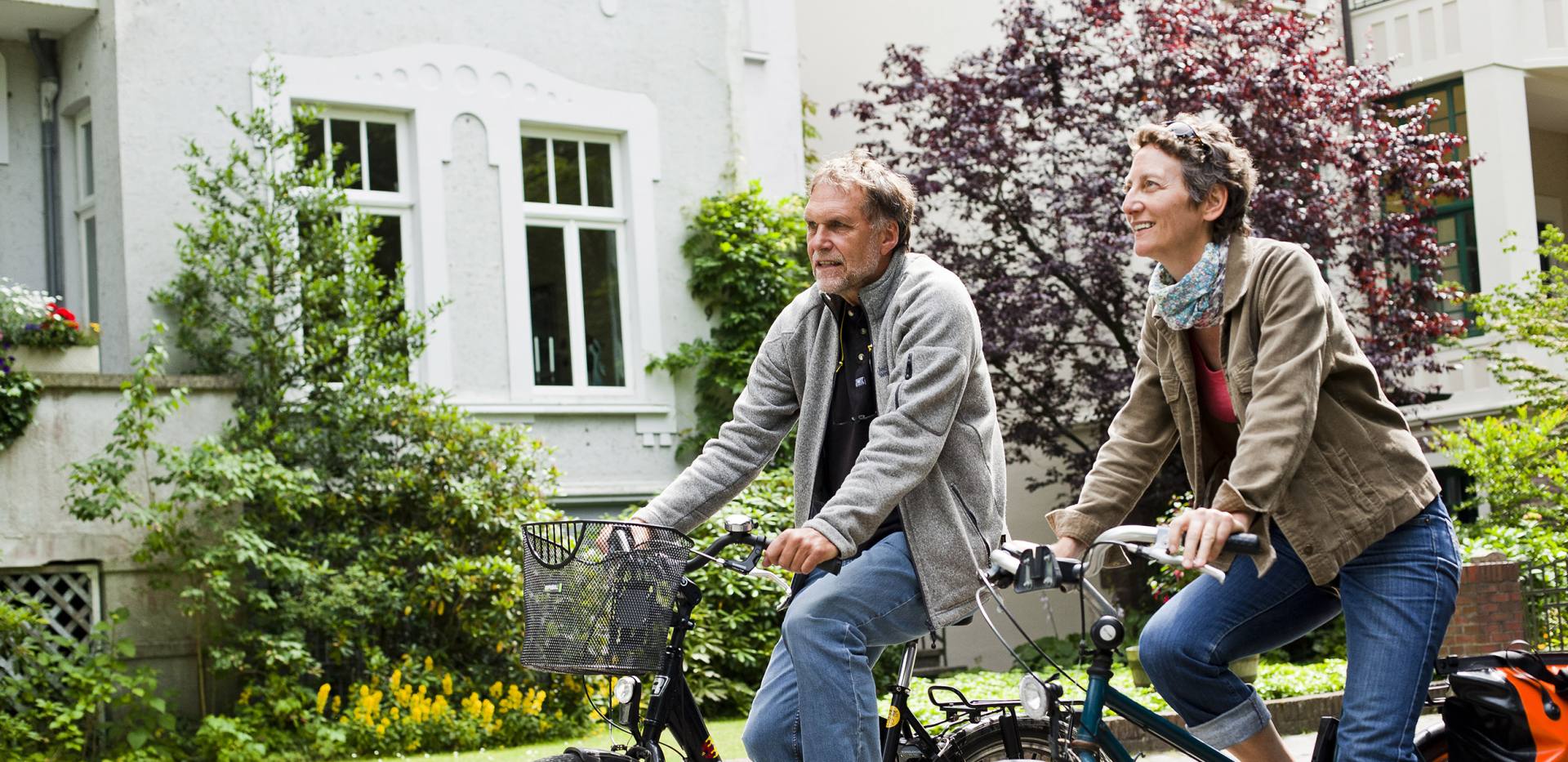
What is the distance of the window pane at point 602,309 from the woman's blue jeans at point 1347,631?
952 centimetres

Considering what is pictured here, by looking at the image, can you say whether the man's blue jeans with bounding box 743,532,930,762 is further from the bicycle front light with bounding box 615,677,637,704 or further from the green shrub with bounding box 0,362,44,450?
the green shrub with bounding box 0,362,44,450

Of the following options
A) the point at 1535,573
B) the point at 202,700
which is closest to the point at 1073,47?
the point at 1535,573

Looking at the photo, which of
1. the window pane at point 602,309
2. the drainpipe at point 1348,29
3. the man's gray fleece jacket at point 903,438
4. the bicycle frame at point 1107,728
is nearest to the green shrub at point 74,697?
the window pane at point 602,309

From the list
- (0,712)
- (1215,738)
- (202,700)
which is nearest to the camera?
(1215,738)

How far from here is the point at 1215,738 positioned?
3.93 meters

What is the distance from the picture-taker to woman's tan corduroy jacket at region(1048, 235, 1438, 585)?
358 cm

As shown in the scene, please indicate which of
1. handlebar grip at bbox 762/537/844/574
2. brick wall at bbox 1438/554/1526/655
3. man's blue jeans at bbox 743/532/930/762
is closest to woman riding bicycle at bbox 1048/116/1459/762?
man's blue jeans at bbox 743/532/930/762

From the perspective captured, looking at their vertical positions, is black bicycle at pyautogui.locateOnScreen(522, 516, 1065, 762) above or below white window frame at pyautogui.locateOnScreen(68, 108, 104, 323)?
below

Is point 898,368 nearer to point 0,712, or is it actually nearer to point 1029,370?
point 0,712

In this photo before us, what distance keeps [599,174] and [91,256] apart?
379cm

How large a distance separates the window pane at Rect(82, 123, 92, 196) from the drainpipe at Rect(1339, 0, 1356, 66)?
1437cm

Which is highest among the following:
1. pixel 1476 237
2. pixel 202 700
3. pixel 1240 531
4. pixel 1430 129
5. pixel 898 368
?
pixel 1430 129

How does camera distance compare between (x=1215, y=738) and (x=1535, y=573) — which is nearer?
A: (x=1215, y=738)

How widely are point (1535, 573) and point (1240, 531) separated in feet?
27.3
